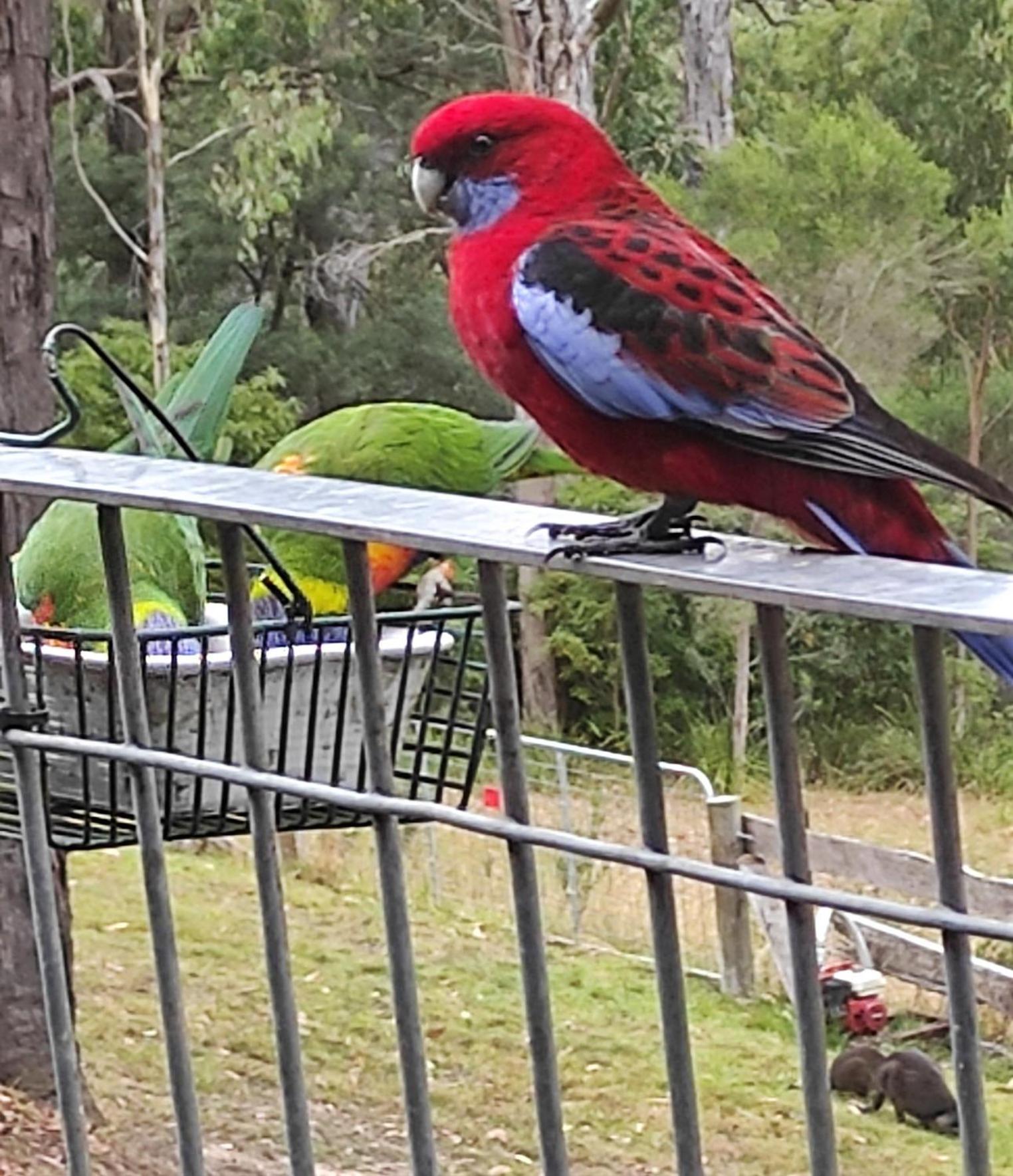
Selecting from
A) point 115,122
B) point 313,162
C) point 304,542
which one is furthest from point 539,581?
point 304,542

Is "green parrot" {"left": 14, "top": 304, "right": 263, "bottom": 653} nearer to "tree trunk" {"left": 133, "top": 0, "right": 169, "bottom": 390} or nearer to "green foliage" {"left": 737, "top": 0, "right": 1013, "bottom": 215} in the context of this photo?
"green foliage" {"left": 737, "top": 0, "right": 1013, "bottom": 215}

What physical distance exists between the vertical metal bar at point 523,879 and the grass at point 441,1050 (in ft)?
5.75

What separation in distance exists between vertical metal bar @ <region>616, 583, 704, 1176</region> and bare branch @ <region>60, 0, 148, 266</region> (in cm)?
545

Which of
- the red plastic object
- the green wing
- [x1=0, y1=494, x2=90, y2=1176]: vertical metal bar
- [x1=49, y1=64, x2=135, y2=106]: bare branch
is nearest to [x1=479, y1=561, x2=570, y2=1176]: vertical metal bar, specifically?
[x1=0, y1=494, x2=90, y2=1176]: vertical metal bar

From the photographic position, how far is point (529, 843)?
647mm

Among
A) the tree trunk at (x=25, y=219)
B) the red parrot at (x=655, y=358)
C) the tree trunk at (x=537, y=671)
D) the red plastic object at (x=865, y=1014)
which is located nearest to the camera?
the red parrot at (x=655, y=358)

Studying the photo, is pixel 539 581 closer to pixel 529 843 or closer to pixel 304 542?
pixel 304 542

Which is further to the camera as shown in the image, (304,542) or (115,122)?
(115,122)

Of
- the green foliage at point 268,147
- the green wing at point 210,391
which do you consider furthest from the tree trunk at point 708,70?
the green wing at point 210,391

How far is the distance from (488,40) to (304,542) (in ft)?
17.6

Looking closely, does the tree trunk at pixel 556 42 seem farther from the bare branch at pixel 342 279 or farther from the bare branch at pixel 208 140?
the bare branch at pixel 342 279

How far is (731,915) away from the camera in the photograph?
372cm

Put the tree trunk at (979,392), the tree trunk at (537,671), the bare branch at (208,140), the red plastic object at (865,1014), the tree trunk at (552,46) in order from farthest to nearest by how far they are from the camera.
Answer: the bare branch at (208,140) < the tree trunk at (537,671) < the tree trunk at (552,46) < the tree trunk at (979,392) < the red plastic object at (865,1014)

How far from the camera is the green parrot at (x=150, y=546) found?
1087 mm
